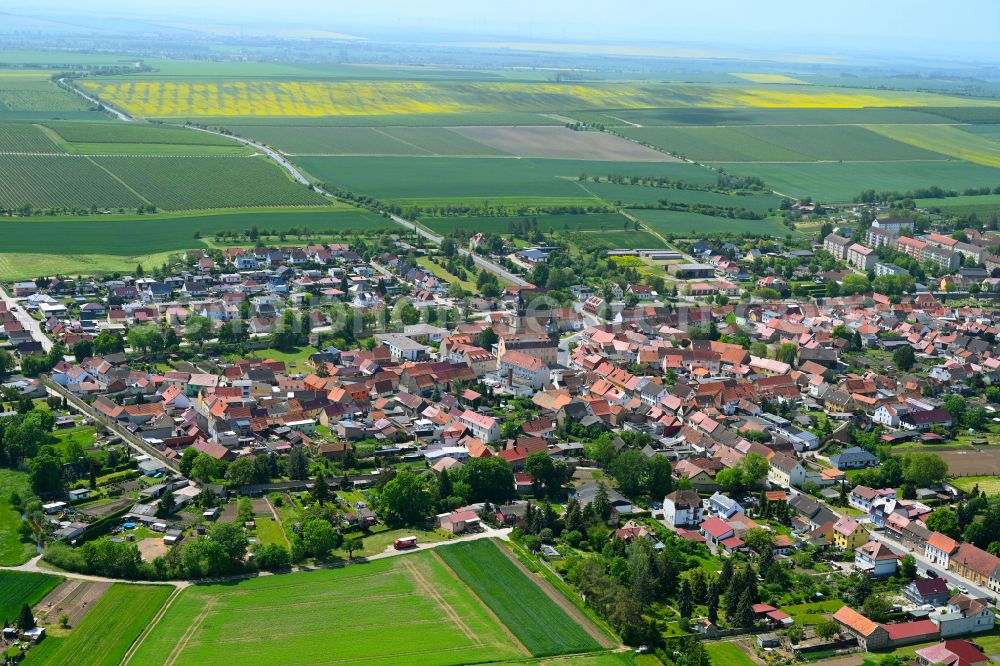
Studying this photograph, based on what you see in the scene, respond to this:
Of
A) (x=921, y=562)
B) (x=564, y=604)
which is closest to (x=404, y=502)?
(x=564, y=604)

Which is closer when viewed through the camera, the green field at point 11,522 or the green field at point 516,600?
the green field at point 516,600

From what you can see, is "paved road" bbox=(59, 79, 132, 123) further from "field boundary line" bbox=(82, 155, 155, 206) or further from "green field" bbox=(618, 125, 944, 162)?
"green field" bbox=(618, 125, 944, 162)

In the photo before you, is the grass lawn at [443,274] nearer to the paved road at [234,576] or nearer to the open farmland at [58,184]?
the open farmland at [58,184]

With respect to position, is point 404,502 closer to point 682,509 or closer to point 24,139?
point 682,509

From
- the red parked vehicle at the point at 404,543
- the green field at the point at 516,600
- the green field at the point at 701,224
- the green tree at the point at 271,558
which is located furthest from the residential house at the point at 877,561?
the green field at the point at 701,224

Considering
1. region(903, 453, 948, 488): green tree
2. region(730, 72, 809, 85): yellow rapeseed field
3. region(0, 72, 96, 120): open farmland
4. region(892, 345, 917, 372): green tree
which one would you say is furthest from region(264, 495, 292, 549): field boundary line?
region(730, 72, 809, 85): yellow rapeseed field
